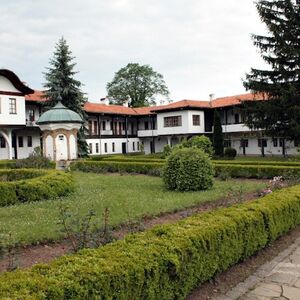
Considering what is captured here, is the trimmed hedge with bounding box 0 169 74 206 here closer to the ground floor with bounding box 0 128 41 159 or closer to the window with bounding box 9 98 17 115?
the window with bounding box 9 98 17 115

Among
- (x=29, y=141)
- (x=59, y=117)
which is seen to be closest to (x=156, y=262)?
(x=59, y=117)

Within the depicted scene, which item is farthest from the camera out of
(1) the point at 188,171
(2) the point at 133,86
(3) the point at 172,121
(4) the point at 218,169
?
(2) the point at 133,86

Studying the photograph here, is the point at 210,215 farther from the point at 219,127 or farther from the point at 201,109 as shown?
the point at 201,109

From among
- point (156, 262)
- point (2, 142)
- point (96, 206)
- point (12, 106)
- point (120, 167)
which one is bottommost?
point (96, 206)

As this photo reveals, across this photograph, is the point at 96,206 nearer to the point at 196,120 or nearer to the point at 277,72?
the point at 277,72

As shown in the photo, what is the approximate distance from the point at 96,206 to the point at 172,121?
32304mm

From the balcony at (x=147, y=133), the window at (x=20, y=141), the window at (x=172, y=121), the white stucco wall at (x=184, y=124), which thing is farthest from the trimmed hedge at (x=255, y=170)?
the balcony at (x=147, y=133)

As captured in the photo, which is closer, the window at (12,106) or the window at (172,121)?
the window at (12,106)

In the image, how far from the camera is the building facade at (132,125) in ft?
103

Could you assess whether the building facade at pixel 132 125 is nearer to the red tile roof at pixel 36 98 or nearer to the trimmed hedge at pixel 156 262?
the red tile roof at pixel 36 98

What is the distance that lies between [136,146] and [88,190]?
36.0 m

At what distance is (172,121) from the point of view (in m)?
41.8

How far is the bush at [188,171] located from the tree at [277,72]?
1452cm

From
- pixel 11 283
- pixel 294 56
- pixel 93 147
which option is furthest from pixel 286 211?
pixel 93 147
